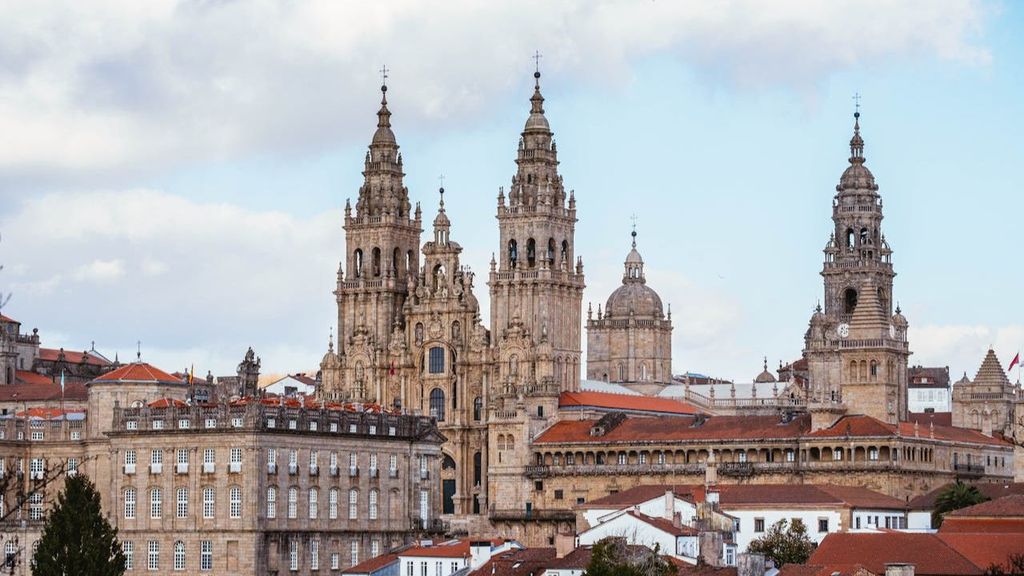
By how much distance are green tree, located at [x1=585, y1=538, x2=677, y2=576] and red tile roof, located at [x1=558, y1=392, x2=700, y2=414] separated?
67.1 m

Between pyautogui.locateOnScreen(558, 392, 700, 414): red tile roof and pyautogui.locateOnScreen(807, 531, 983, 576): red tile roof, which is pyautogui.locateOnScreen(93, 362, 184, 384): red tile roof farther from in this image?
pyautogui.locateOnScreen(807, 531, 983, 576): red tile roof

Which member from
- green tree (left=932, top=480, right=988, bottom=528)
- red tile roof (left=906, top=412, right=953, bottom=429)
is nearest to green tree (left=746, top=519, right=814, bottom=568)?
green tree (left=932, top=480, right=988, bottom=528)

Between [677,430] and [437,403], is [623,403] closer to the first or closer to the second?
[437,403]

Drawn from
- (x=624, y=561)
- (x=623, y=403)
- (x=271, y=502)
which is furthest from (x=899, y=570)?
(x=623, y=403)

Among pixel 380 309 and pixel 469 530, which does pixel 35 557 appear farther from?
pixel 380 309

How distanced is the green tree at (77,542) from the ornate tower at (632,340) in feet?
284

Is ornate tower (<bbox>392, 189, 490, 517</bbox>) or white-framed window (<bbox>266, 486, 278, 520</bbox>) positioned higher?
ornate tower (<bbox>392, 189, 490, 517</bbox>)

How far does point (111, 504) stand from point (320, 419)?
1279cm

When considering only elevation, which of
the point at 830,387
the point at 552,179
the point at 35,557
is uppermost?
the point at 552,179

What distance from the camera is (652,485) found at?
15312 cm

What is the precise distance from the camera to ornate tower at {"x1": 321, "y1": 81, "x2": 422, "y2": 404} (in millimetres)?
180750

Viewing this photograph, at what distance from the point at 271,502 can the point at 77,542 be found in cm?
2748

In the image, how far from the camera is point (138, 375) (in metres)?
148

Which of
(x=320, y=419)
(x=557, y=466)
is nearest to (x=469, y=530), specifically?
(x=557, y=466)
